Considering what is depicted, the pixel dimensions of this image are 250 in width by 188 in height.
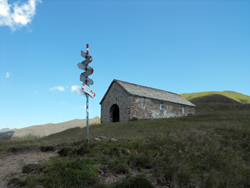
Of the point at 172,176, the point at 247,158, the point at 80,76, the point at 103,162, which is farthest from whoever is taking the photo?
the point at 80,76

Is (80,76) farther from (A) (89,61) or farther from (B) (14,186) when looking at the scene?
(B) (14,186)

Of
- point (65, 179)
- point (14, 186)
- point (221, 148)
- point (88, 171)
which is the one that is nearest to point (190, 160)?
point (221, 148)

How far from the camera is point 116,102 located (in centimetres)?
2588

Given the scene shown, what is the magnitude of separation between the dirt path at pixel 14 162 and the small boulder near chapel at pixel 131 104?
16190 mm

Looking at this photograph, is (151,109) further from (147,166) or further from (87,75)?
(147,166)

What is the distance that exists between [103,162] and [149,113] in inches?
781

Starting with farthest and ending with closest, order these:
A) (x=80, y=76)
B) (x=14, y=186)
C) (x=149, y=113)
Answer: (x=149, y=113) → (x=80, y=76) → (x=14, y=186)

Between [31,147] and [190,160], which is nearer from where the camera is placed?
[190,160]

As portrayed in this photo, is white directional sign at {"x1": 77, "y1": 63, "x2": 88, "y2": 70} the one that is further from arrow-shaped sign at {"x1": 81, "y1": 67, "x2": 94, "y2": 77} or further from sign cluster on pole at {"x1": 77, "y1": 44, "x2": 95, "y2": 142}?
arrow-shaped sign at {"x1": 81, "y1": 67, "x2": 94, "y2": 77}

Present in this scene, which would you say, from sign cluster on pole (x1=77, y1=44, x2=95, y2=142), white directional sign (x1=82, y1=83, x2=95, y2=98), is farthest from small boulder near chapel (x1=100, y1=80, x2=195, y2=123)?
white directional sign (x1=82, y1=83, x2=95, y2=98)

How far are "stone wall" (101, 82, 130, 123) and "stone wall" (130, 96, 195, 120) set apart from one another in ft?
2.94

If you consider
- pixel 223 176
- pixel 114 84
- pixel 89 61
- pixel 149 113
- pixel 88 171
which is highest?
pixel 114 84

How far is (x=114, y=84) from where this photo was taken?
26703 mm

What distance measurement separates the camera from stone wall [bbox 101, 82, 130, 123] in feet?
79.6
